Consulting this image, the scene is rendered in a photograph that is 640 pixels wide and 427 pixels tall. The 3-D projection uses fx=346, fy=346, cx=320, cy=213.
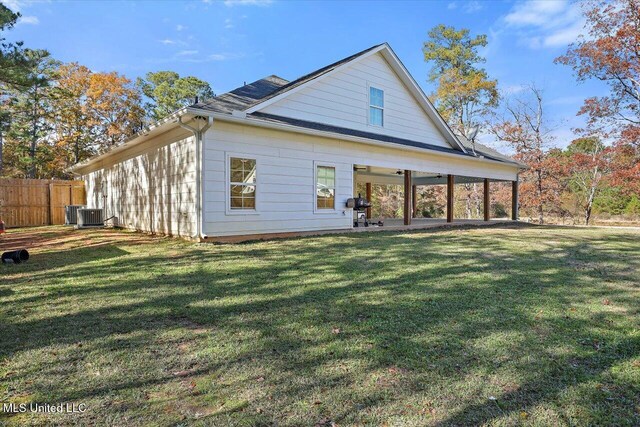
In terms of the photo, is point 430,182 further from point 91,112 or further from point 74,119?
point 74,119

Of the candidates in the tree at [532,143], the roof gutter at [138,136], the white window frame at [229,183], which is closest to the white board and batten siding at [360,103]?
the white window frame at [229,183]

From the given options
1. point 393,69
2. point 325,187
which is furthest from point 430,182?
point 325,187

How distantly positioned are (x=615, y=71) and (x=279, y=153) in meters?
14.8

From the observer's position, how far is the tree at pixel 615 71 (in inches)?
532

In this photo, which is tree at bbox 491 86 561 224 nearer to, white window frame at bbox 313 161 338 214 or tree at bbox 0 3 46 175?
white window frame at bbox 313 161 338 214

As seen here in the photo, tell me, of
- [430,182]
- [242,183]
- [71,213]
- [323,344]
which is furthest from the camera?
[430,182]

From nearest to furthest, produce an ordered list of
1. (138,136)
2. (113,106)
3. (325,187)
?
(138,136) < (325,187) < (113,106)

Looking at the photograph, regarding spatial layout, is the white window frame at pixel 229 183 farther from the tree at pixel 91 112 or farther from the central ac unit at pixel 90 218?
the tree at pixel 91 112

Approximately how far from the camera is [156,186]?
9578 millimetres

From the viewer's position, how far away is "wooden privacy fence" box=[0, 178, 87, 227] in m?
14.2

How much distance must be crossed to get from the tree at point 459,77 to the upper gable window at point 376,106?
52.5ft

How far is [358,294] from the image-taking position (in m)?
4.02

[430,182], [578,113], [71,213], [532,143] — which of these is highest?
[578,113]

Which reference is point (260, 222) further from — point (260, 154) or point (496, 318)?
point (496, 318)
